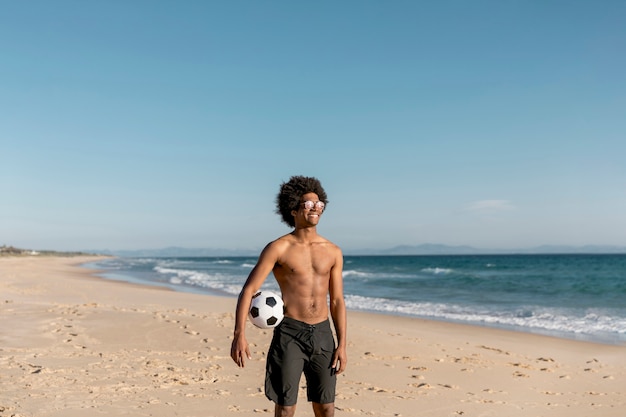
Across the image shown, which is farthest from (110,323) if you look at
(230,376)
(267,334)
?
(230,376)

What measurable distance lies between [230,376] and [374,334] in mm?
4693

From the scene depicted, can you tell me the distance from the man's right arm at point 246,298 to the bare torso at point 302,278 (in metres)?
0.09

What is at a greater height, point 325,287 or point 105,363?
point 325,287

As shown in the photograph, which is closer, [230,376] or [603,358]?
[230,376]

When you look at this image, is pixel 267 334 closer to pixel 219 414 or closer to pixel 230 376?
pixel 230 376

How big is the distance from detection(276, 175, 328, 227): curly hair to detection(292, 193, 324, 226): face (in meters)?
0.05

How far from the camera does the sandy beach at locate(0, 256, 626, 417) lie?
626 centimetres

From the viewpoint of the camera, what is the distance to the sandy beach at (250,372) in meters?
6.26

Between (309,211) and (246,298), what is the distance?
0.77 metres

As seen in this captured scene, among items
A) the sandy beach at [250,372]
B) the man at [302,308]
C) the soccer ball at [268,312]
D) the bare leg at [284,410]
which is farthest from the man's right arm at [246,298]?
the sandy beach at [250,372]

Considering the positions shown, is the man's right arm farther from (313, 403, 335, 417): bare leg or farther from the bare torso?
(313, 403, 335, 417): bare leg

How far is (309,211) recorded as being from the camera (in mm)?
4199

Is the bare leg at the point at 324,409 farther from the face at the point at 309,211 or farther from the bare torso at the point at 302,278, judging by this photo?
the face at the point at 309,211

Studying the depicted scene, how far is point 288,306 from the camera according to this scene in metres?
4.16
